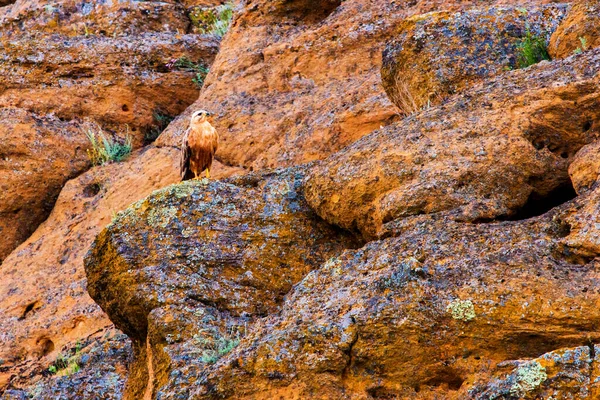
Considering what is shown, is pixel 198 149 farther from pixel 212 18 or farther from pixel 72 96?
pixel 212 18

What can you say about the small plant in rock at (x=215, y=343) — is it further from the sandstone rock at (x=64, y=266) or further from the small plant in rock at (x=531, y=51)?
the small plant in rock at (x=531, y=51)

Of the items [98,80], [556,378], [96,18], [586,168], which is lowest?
[556,378]

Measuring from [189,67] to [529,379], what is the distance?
8924 mm

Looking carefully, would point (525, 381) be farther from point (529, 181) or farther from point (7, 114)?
point (7, 114)

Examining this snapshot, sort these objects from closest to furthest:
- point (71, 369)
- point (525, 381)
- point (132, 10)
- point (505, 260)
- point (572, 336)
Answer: point (525, 381), point (572, 336), point (505, 260), point (71, 369), point (132, 10)

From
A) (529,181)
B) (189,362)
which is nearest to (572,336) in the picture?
(529,181)

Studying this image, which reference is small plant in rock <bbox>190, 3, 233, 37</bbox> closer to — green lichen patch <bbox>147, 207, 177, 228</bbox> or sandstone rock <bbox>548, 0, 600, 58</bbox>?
sandstone rock <bbox>548, 0, 600, 58</bbox>

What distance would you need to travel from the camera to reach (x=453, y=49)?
955 cm

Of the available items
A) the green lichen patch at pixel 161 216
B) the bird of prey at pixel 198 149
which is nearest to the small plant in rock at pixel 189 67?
the bird of prey at pixel 198 149

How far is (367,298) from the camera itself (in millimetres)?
6520

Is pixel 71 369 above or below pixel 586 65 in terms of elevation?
below

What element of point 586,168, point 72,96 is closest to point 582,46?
point 586,168

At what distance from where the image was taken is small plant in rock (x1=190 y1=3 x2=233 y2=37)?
1466cm

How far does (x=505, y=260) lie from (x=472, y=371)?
0.74 m
